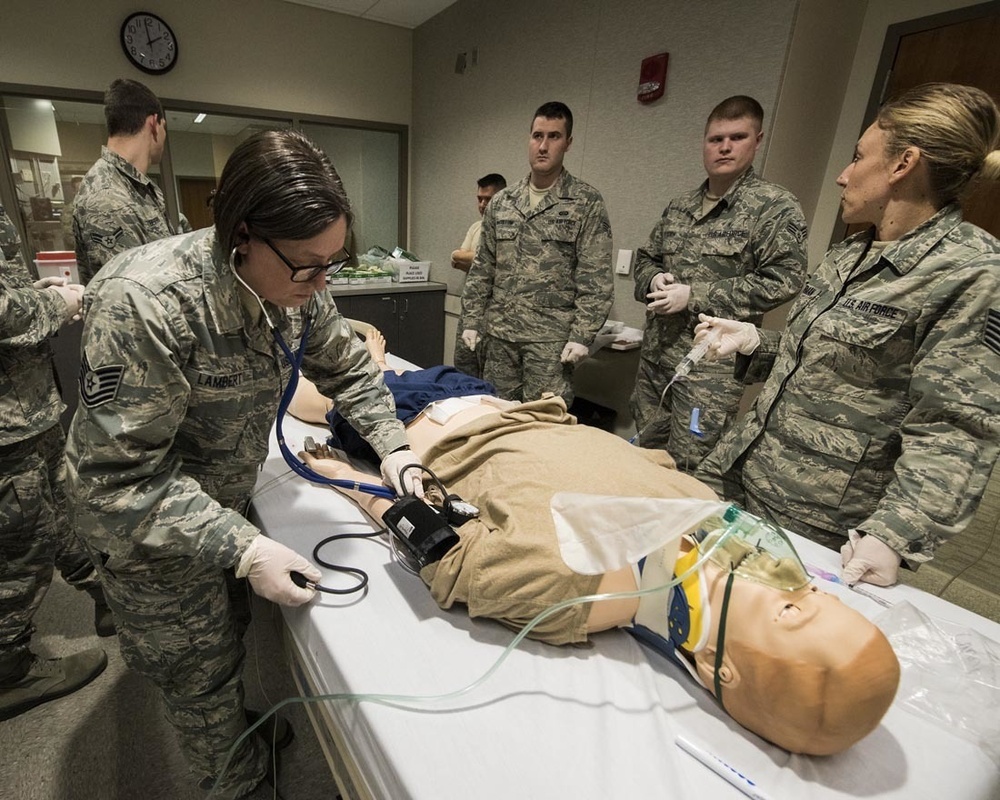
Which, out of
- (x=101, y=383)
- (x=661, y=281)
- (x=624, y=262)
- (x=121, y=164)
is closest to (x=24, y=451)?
(x=101, y=383)

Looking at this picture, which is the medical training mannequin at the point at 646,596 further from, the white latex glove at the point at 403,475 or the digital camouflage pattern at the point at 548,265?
the digital camouflage pattern at the point at 548,265

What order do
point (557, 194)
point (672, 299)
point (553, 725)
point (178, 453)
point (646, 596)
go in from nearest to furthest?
point (553, 725) → point (646, 596) → point (178, 453) → point (672, 299) → point (557, 194)

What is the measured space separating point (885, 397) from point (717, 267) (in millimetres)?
1059

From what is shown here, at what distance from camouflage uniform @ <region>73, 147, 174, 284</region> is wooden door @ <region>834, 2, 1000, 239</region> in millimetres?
3033

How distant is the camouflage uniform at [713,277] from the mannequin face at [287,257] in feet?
4.17

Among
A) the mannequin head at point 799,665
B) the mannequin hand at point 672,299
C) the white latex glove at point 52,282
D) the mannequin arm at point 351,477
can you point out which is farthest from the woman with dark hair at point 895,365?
the white latex glove at point 52,282

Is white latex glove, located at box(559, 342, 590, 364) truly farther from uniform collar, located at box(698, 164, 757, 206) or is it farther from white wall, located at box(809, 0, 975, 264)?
white wall, located at box(809, 0, 975, 264)

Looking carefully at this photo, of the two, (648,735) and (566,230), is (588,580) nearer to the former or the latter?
(648,735)

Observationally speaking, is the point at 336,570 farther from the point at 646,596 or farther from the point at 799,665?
the point at 799,665

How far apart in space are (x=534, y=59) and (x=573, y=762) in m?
3.52

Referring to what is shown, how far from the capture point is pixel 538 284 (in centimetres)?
249

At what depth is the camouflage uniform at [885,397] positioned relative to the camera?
3.05 feet

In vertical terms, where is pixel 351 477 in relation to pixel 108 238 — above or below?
below

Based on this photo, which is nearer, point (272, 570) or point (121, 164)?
point (272, 570)
